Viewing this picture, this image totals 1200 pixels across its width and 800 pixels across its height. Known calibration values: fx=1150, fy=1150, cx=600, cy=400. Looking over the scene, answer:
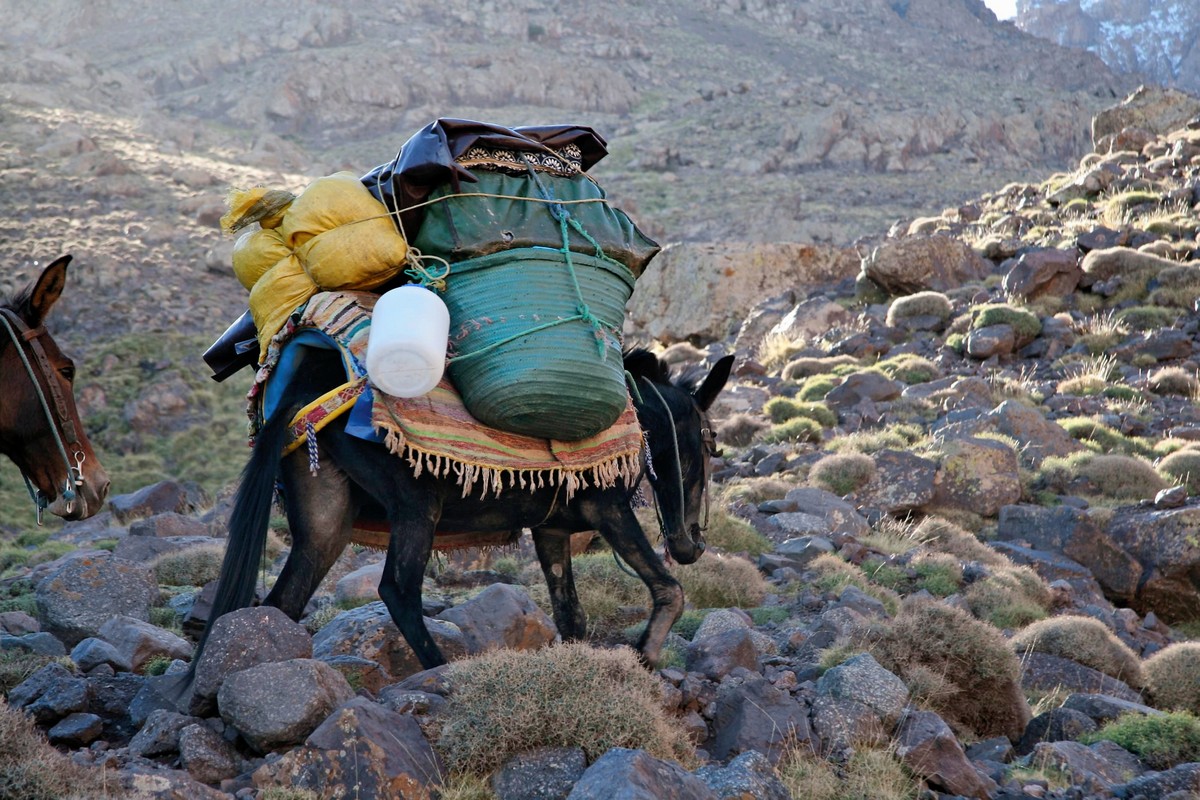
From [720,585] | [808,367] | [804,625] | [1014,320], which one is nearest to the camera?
[804,625]

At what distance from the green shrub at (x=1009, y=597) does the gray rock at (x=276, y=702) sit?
559 centimetres

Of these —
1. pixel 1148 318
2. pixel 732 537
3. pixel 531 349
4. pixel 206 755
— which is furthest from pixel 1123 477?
pixel 206 755

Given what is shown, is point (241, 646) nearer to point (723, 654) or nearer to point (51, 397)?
point (51, 397)

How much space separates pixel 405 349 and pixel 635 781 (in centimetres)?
216

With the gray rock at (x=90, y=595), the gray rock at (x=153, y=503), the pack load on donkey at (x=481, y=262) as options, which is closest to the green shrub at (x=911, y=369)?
→ the gray rock at (x=153, y=503)

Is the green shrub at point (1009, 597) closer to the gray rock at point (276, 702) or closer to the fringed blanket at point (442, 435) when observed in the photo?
the fringed blanket at point (442, 435)

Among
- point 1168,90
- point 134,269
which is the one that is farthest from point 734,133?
point 134,269

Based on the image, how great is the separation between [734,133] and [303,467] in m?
55.0

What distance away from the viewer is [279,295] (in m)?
5.77

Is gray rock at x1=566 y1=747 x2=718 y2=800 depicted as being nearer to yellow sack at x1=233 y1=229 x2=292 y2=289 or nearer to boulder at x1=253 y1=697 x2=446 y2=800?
boulder at x1=253 y1=697 x2=446 y2=800

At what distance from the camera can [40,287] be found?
18.5ft

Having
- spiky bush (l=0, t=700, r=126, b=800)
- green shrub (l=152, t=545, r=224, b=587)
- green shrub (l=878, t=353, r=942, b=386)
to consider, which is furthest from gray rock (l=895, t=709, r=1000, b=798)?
green shrub (l=878, t=353, r=942, b=386)

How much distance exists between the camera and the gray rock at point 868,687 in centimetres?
546

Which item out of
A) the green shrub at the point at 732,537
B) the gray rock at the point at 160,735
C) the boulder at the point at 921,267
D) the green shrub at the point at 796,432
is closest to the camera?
the gray rock at the point at 160,735
